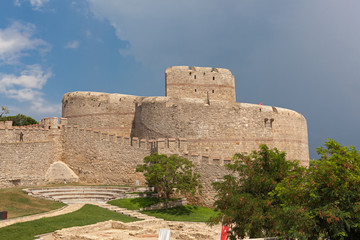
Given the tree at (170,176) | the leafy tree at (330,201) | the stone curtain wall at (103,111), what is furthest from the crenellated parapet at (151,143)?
the leafy tree at (330,201)

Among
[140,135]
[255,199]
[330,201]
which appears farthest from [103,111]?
[330,201]

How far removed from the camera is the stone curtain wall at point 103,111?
101 ft

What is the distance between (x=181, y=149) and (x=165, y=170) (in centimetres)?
370

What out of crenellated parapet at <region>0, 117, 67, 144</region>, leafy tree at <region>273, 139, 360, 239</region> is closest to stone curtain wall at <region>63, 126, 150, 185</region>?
crenellated parapet at <region>0, 117, 67, 144</region>

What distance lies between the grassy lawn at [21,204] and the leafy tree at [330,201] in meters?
12.4

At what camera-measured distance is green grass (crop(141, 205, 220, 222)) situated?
59.2 ft

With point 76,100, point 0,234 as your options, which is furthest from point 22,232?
point 76,100

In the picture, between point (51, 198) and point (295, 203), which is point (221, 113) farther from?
point (295, 203)

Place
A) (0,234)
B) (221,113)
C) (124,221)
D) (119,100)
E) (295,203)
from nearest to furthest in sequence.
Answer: (295,203) → (0,234) → (124,221) → (221,113) → (119,100)

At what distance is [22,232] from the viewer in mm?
12961

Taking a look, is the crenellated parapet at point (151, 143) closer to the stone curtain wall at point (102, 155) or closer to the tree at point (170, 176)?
the stone curtain wall at point (102, 155)

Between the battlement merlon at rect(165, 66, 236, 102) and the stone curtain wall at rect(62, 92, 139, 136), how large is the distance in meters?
3.95

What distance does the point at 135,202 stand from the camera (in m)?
19.6

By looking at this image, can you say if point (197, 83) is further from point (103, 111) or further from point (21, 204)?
point (21, 204)
